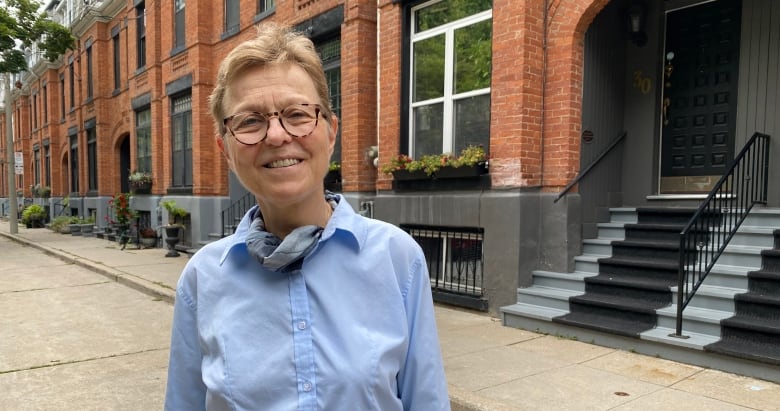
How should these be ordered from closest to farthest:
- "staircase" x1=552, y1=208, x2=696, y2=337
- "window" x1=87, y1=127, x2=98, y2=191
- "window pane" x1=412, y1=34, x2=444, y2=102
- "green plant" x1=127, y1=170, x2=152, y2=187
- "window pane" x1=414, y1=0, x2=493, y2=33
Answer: "staircase" x1=552, y1=208, x2=696, y2=337
"window pane" x1=414, y1=0, x2=493, y2=33
"window pane" x1=412, y1=34, x2=444, y2=102
"green plant" x1=127, y1=170, x2=152, y2=187
"window" x1=87, y1=127, x2=98, y2=191

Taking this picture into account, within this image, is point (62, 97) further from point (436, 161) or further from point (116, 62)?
point (436, 161)

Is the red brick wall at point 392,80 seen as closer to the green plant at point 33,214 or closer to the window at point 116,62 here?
the window at point 116,62

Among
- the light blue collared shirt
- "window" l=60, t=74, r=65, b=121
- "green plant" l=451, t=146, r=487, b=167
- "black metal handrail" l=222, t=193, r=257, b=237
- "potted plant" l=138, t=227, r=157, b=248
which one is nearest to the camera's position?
the light blue collared shirt

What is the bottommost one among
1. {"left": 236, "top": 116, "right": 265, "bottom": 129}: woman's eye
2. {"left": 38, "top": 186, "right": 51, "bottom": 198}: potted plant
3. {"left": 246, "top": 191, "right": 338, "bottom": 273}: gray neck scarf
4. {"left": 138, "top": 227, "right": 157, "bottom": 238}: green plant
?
{"left": 138, "top": 227, "right": 157, "bottom": 238}: green plant

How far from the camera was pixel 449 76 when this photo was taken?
7547 millimetres

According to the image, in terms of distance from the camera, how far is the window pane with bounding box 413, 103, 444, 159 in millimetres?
7742

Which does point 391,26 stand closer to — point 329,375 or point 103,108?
point 329,375

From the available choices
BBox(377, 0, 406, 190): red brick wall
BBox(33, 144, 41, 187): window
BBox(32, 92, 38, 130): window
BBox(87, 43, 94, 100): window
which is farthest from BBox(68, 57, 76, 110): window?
BBox(377, 0, 406, 190): red brick wall

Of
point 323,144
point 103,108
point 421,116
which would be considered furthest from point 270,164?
point 103,108

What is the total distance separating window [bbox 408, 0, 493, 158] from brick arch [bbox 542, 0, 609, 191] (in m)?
0.80

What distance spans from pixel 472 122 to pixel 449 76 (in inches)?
30.6

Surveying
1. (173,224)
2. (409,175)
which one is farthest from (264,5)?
(409,175)

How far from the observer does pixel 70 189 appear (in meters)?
24.3

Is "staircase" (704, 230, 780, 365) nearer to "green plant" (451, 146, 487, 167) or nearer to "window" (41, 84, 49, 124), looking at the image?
"green plant" (451, 146, 487, 167)
